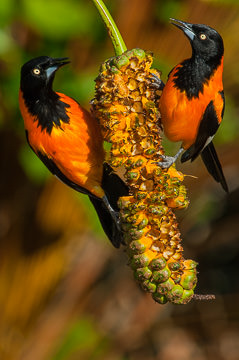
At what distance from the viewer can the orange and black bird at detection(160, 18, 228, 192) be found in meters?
1.53

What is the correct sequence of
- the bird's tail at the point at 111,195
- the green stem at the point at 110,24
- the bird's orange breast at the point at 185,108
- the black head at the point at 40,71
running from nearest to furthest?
the green stem at the point at 110,24 < the bird's orange breast at the point at 185,108 < the black head at the point at 40,71 < the bird's tail at the point at 111,195

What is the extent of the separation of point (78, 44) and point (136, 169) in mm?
2217

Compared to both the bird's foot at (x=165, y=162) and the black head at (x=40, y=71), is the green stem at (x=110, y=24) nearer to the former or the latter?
the bird's foot at (x=165, y=162)

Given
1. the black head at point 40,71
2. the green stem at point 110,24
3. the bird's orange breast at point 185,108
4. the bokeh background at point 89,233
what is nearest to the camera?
the green stem at point 110,24

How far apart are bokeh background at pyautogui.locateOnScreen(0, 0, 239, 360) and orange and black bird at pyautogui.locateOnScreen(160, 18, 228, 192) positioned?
34 cm

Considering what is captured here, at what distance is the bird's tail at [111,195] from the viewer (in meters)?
1.92

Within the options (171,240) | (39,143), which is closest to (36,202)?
(39,143)

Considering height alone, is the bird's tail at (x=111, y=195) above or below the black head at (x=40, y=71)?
below

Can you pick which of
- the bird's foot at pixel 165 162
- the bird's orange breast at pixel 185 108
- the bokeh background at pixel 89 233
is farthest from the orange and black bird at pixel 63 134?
the bokeh background at pixel 89 233

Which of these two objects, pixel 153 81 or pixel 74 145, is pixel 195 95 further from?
pixel 74 145

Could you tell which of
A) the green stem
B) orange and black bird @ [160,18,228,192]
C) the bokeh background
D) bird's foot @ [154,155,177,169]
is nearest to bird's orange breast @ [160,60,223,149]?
orange and black bird @ [160,18,228,192]

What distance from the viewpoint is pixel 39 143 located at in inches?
76.6

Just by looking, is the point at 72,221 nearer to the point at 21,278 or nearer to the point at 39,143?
the point at 21,278

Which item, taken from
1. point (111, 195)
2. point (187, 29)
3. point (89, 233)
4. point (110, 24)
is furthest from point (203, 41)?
point (89, 233)
